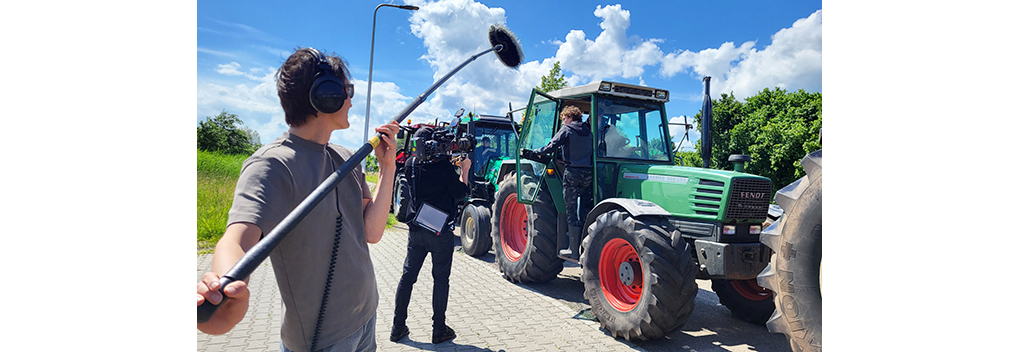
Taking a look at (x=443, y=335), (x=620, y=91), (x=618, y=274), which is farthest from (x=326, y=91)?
(x=620, y=91)

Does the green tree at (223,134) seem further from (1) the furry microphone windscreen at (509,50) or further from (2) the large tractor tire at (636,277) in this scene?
(2) the large tractor tire at (636,277)

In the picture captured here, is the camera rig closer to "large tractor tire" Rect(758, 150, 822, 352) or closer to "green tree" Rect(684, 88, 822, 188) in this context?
"large tractor tire" Rect(758, 150, 822, 352)

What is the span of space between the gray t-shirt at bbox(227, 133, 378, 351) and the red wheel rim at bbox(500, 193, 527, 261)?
480 centimetres

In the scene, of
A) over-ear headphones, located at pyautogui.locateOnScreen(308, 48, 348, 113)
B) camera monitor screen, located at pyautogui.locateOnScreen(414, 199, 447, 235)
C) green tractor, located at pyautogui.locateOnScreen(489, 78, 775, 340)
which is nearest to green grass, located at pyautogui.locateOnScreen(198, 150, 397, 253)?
camera monitor screen, located at pyautogui.locateOnScreen(414, 199, 447, 235)

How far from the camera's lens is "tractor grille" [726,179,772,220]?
4.05 m

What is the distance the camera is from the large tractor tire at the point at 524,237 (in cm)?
550

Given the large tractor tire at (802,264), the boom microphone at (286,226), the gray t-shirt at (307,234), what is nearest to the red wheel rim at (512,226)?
the large tractor tire at (802,264)

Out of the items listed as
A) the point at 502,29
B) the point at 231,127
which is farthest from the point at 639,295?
the point at 231,127

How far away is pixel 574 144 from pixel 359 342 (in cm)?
356

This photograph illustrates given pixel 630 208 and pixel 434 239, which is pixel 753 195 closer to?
pixel 630 208

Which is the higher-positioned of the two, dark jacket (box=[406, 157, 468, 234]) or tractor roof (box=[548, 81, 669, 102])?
tractor roof (box=[548, 81, 669, 102])

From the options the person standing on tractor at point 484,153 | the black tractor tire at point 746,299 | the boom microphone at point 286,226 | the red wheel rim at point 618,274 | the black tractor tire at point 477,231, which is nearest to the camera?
the boom microphone at point 286,226

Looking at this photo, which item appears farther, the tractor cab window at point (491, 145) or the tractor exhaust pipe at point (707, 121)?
the tractor cab window at point (491, 145)

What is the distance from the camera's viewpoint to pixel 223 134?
423 centimetres
